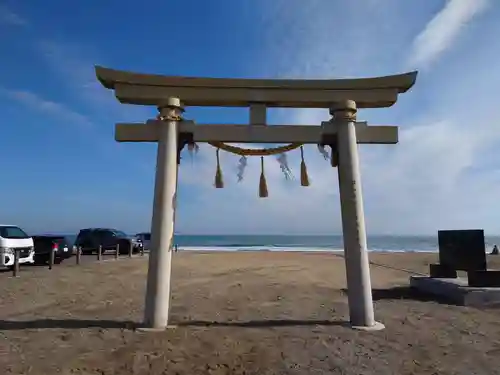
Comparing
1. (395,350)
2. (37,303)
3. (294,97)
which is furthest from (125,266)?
(395,350)

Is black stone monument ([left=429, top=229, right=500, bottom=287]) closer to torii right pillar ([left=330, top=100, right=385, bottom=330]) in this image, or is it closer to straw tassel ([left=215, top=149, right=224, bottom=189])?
torii right pillar ([left=330, top=100, right=385, bottom=330])

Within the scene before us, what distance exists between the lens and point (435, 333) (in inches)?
246

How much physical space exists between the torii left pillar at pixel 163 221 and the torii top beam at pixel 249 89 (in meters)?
0.32

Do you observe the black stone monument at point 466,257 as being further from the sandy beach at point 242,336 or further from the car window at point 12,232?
the car window at point 12,232

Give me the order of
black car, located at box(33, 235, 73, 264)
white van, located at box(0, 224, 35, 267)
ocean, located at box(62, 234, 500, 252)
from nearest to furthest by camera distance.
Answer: white van, located at box(0, 224, 35, 267) → black car, located at box(33, 235, 73, 264) → ocean, located at box(62, 234, 500, 252)

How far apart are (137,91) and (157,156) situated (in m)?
1.14

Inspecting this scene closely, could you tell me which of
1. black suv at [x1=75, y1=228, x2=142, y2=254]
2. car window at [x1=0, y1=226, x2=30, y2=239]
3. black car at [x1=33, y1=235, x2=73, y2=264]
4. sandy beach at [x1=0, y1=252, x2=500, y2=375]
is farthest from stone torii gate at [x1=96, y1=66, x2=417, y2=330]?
black suv at [x1=75, y1=228, x2=142, y2=254]

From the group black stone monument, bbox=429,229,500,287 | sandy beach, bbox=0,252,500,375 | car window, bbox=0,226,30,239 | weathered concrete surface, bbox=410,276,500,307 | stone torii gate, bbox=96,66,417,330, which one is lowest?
sandy beach, bbox=0,252,500,375

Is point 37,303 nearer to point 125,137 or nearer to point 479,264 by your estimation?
point 125,137

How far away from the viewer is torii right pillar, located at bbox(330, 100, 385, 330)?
21.0 ft

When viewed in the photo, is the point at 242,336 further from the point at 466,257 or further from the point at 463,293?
the point at 466,257

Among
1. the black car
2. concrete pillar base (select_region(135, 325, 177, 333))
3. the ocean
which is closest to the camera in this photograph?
concrete pillar base (select_region(135, 325, 177, 333))

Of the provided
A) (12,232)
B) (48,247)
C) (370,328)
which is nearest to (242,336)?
(370,328)

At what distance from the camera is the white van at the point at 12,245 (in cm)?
1425
